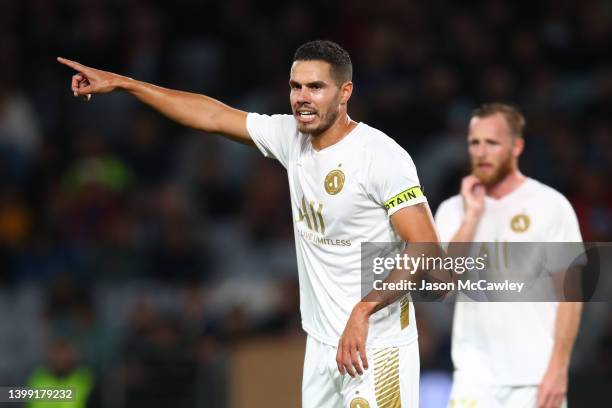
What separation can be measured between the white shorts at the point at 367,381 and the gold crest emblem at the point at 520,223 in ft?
3.84

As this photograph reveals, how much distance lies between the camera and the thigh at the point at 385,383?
509cm

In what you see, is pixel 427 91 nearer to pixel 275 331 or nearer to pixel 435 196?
pixel 435 196

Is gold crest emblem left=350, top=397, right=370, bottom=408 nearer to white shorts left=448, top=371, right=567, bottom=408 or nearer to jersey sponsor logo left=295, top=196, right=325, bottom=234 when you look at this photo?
jersey sponsor logo left=295, top=196, right=325, bottom=234

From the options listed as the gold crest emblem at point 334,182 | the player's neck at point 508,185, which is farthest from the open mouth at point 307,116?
the player's neck at point 508,185

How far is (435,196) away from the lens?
385 inches

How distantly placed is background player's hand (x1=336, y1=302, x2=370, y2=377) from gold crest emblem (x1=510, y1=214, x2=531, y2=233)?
158cm

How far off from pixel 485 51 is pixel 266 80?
7.44ft

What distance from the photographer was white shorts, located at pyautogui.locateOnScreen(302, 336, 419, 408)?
5.10 metres

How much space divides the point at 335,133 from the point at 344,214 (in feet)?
1.29

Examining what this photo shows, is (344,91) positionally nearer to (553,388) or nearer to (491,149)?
(491,149)

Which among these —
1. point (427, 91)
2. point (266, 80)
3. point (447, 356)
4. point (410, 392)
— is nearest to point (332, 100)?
point (410, 392)

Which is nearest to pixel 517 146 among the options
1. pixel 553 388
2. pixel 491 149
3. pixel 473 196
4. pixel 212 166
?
pixel 491 149

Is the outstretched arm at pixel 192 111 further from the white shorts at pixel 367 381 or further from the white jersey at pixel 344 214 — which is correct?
the white shorts at pixel 367 381

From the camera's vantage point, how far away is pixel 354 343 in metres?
4.81
